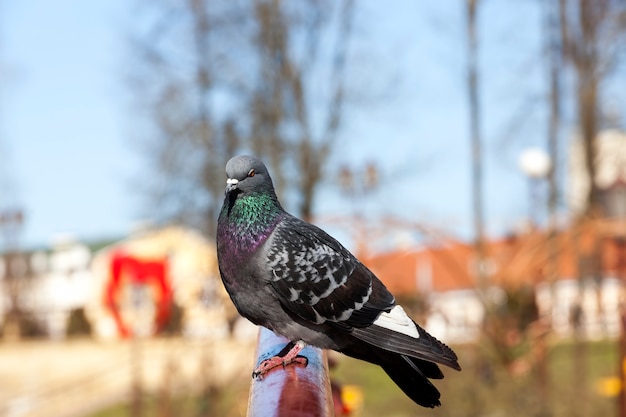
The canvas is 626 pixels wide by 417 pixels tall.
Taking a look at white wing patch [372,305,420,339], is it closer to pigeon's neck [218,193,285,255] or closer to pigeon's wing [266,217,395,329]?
pigeon's wing [266,217,395,329]

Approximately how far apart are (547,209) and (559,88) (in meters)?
2.60

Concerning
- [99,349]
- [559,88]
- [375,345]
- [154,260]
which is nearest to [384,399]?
[559,88]

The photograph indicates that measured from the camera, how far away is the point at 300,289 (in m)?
2.58

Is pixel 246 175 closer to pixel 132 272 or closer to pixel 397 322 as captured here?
pixel 397 322

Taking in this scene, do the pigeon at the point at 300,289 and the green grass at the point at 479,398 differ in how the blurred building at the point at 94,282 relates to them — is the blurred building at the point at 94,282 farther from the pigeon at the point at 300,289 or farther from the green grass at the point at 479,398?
the pigeon at the point at 300,289

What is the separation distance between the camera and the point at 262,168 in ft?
8.13

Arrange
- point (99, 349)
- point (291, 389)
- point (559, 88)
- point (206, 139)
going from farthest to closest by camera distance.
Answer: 1. point (99, 349)
2. point (559, 88)
3. point (206, 139)
4. point (291, 389)

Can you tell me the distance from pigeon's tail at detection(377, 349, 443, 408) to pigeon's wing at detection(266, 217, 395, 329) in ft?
0.42

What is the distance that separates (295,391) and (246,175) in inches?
27.8

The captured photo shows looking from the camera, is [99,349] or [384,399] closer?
[384,399]

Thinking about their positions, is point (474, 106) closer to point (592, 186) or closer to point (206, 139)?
point (206, 139)

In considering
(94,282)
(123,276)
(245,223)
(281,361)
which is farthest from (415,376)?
(94,282)

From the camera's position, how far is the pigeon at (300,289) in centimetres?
242

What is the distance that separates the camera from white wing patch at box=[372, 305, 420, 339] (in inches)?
94.0
